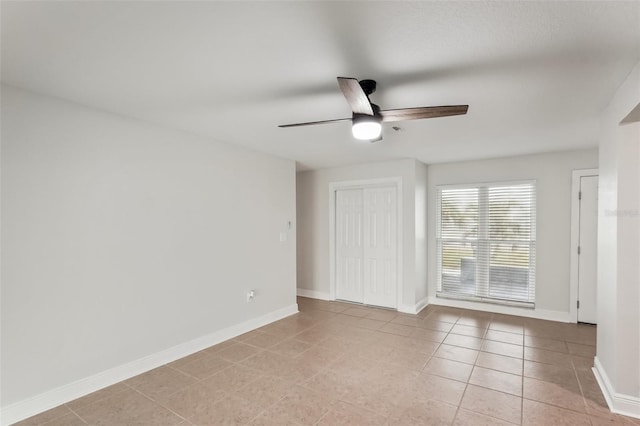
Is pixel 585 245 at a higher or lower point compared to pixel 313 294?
higher

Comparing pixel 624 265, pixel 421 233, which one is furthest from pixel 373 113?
pixel 421 233

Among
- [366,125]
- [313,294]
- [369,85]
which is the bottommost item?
[313,294]

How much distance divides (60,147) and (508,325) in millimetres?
5436

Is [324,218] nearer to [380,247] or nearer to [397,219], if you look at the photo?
[380,247]

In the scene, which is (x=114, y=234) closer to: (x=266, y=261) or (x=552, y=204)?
(x=266, y=261)

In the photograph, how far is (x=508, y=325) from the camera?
439 cm

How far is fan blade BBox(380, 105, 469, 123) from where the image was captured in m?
2.08

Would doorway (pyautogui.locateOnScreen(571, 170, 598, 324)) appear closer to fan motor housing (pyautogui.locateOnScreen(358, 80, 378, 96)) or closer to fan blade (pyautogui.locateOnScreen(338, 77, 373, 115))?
fan motor housing (pyautogui.locateOnScreen(358, 80, 378, 96))

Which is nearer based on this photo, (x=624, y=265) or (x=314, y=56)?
(x=314, y=56)

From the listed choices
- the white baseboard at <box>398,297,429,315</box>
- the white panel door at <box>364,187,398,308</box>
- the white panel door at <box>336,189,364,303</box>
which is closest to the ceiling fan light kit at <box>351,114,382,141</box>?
the white panel door at <box>364,187,398,308</box>

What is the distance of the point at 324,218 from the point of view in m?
5.93

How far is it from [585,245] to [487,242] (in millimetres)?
1195

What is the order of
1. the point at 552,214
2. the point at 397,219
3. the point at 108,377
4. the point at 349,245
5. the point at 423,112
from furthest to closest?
the point at 349,245 < the point at 397,219 < the point at 552,214 < the point at 108,377 < the point at 423,112

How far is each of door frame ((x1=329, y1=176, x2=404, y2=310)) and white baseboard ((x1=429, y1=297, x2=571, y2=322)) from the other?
89 cm
